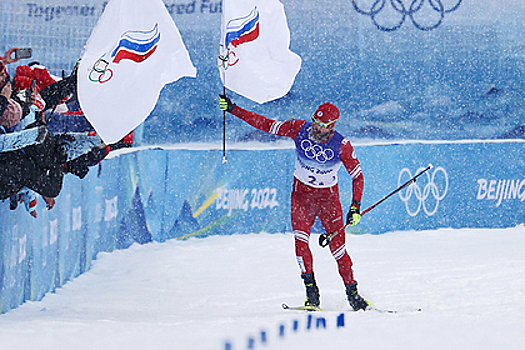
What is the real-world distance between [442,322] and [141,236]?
519 centimetres

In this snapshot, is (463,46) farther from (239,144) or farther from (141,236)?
(141,236)

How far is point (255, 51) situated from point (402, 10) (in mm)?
7251

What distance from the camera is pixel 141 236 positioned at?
8.62m

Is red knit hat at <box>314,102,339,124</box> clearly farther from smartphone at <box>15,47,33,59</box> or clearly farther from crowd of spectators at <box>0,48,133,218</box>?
smartphone at <box>15,47,33,59</box>

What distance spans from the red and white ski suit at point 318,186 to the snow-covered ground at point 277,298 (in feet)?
1.86

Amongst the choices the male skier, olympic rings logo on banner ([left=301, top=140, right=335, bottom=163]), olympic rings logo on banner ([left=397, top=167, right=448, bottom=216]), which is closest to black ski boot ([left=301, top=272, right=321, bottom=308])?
the male skier

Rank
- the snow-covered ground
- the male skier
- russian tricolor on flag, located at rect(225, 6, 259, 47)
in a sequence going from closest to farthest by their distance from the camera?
the snow-covered ground, the male skier, russian tricolor on flag, located at rect(225, 6, 259, 47)

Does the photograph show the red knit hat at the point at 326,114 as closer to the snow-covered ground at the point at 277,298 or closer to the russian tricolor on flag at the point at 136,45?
the russian tricolor on flag at the point at 136,45

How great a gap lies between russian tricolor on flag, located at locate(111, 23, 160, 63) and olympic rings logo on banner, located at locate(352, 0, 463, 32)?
8179 millimetres

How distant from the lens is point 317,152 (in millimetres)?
5746

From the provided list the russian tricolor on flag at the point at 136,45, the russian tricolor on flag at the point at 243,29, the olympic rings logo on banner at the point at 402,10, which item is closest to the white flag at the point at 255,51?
the russian tricolor on flag at the point at 243,29

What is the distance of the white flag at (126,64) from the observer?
457 centimetres

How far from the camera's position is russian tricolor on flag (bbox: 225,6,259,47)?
20.3ft

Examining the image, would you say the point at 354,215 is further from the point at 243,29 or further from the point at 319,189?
the point at 243,29
